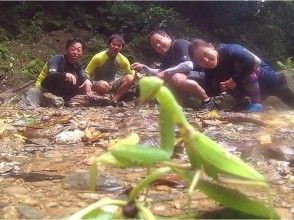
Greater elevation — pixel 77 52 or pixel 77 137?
pixel 77 52

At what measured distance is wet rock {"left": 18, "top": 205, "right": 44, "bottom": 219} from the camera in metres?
1.43

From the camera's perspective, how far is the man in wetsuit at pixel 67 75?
216 inches

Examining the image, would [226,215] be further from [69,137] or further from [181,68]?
[181,68]

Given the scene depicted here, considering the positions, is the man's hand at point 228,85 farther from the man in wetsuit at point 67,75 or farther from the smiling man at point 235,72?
the man in wetsuit at point 67,75

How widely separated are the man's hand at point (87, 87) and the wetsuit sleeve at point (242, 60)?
2.22 meters

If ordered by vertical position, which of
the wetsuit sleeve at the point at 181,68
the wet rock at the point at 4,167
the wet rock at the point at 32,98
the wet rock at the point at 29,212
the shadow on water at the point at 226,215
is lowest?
the wet rock at the point at 32,98

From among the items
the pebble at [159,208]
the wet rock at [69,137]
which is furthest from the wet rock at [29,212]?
the wet rock at [69,137]

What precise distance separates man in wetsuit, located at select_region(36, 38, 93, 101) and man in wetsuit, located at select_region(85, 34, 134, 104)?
0.72ft

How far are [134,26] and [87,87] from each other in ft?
23.0

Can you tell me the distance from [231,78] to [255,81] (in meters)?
0.27

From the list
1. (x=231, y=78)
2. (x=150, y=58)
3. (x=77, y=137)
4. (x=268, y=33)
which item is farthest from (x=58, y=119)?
(x=268, y=33)

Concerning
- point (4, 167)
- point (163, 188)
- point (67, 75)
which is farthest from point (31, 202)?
point (67, 75)

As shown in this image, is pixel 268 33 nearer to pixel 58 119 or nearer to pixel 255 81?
pixel 255 81

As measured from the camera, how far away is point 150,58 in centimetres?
1171
